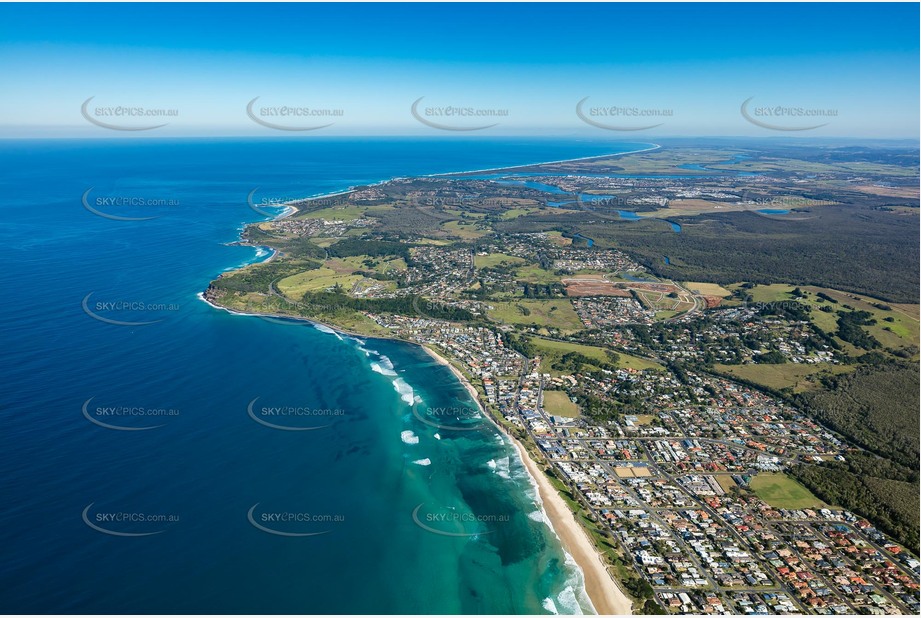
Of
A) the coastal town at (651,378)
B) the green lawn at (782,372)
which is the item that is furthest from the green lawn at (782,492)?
the green lawn at (782,372)

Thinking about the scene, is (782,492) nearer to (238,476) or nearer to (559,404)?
(559,404)

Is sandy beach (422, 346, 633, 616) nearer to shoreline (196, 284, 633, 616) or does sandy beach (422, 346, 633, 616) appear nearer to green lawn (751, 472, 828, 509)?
shoreline (196, 284, 633, 616)

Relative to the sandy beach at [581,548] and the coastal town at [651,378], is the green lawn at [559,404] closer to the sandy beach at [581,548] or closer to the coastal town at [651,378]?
the coastal town at [651,378]

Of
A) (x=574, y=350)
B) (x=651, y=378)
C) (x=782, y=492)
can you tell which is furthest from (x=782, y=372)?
(x=574, y=350)

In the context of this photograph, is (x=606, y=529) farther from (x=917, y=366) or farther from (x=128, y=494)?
(x=917, y=366)

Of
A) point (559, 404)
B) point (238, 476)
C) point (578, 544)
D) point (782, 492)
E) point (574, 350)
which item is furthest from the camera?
point (574, 350)

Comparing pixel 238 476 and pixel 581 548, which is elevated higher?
pixel 238 476
